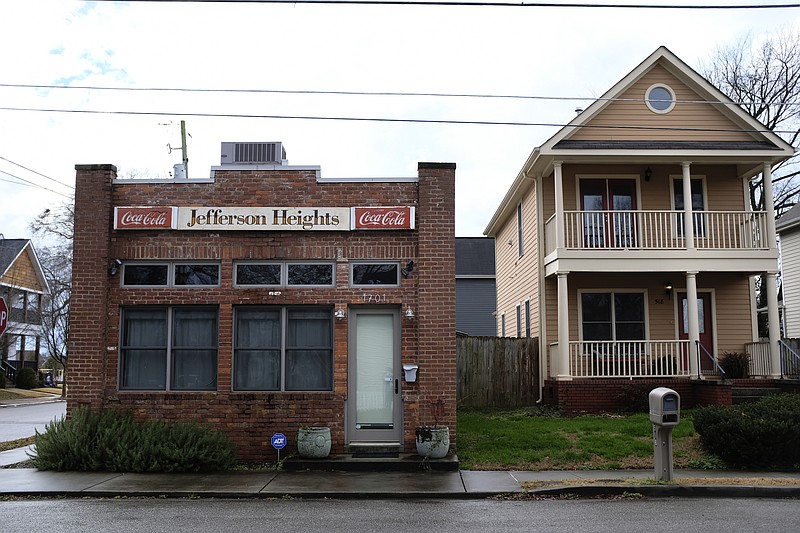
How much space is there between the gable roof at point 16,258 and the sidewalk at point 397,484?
3077 centimetres

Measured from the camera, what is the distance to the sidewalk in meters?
10.3

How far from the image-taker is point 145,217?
43.5ft

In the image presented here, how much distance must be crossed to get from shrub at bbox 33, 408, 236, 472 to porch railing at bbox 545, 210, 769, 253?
36.0 ft

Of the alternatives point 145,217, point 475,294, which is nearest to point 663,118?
point 145,217

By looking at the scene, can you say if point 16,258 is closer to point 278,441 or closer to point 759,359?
point 278,441

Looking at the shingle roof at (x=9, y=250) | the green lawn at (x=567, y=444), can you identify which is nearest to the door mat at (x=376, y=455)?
the green lawn at (x=567, y=444)

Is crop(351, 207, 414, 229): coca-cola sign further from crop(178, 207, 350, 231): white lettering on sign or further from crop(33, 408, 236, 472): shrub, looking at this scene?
crop(33, 408, 236, 472): shrub

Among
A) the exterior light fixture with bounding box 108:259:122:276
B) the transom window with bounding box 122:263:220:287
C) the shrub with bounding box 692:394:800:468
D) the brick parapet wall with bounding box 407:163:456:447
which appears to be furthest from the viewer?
the transom window with bounding box 122:263:220:287

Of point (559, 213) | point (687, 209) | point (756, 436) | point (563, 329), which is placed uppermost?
point (687, 209)

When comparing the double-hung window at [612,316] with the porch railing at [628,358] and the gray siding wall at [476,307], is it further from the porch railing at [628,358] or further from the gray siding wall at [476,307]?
the gray siding wall at [476,307]

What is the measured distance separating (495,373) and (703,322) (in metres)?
5.79

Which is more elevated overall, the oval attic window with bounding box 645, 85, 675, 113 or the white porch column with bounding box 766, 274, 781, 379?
the oval attic window with bounding box 645, 85, 675, 113

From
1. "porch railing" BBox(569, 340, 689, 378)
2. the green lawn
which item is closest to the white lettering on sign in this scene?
the green lawn

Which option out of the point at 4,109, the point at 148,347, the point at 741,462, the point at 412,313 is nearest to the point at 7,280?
the point at 4,109
